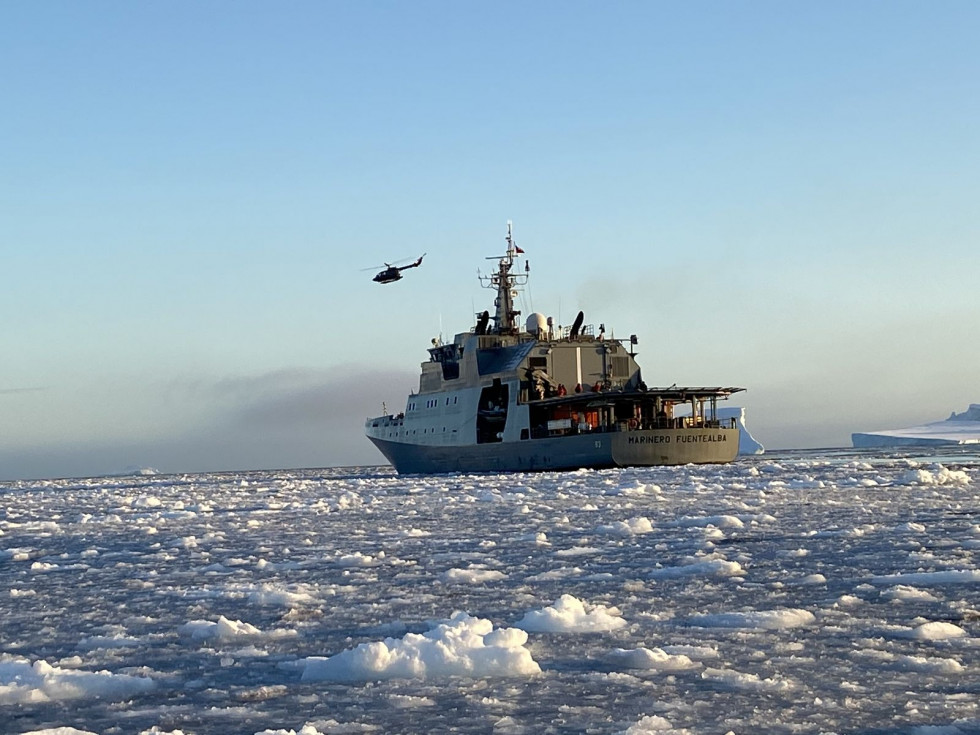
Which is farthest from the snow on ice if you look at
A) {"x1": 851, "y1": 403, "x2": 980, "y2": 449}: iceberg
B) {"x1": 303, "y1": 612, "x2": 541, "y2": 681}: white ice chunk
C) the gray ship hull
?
{"x1": 851, "y1": 403, "x2": 980, "y2": 449}: iceberg

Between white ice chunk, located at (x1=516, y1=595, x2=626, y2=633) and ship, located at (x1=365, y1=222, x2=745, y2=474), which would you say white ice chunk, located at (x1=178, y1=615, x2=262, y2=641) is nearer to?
white ice chunk, located at (x1=516, y1=595, x2=626, y2=633)

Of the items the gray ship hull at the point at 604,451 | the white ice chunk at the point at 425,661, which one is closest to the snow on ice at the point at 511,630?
the white ice chunk at the point at 425,661

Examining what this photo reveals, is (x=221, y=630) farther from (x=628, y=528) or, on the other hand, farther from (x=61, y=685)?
(x=628, y=528)

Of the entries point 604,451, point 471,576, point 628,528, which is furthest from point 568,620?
point 604,451

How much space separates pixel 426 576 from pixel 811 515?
849 centimetres

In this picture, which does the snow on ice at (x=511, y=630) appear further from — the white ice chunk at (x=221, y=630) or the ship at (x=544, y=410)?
the ship at (x=544, y=410)

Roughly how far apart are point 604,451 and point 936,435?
8004cm

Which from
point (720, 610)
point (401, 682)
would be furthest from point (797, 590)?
point (401, 682)

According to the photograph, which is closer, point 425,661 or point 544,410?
point 425,661

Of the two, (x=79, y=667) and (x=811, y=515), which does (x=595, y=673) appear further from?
(x=811, y=515)

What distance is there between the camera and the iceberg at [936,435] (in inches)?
3927

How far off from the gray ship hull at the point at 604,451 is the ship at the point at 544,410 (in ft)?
0.13

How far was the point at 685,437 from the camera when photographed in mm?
44219

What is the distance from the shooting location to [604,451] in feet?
140
